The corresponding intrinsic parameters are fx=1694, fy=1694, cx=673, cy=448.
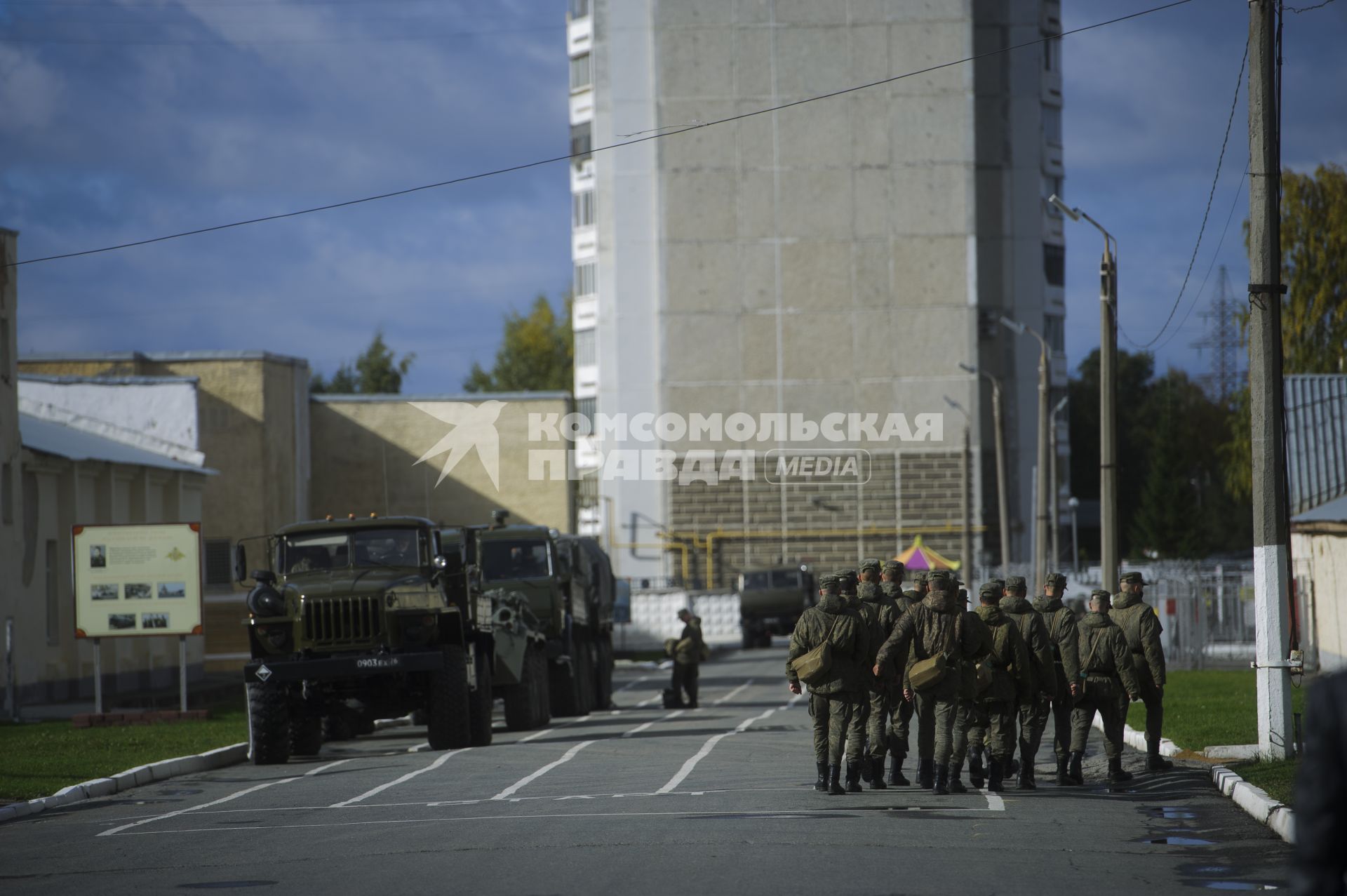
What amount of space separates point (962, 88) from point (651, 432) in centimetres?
1588

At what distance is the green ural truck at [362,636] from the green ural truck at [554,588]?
4.26m

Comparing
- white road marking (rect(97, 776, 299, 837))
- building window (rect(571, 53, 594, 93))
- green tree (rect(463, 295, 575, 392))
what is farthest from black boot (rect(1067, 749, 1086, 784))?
green tree (rect(463, 295, 575, 392))

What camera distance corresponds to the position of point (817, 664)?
14406mm

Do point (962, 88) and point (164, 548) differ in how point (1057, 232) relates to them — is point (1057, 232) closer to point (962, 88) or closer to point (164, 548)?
point (962, 88)

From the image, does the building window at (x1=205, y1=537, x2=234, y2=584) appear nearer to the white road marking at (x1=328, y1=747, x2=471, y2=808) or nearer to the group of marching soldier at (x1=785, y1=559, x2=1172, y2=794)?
the white road marking at (x1=328, y1=747, x2=471, y2=808)

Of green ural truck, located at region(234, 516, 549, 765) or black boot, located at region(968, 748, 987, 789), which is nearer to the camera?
black boot, located at region(968, 748, 987, 789)

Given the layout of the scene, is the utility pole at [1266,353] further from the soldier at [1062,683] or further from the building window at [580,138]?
the building window at [580,138]

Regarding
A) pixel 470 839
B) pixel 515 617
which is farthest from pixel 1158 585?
pixel 470 839

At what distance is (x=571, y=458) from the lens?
202 ft

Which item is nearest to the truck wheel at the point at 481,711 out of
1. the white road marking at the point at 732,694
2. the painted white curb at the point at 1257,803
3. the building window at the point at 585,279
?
the white road marking at the point at 732,694

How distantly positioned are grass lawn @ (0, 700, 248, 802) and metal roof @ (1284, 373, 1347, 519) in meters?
22.6

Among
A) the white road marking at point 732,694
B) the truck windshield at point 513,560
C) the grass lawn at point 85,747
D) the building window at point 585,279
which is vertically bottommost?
the white road marking at point 732,694

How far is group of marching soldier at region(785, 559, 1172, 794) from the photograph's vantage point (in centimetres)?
1445

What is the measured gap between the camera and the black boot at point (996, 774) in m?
14.7
